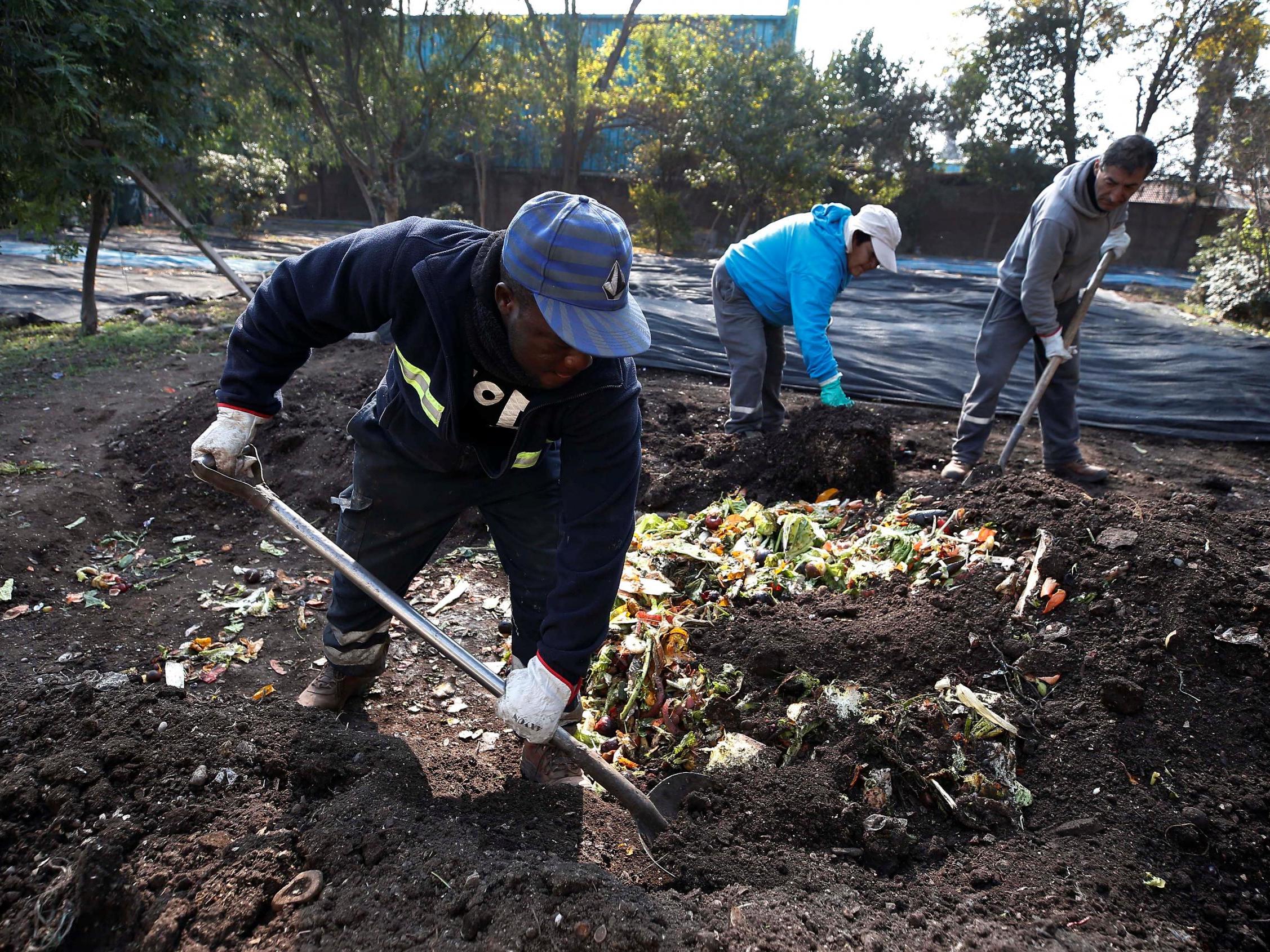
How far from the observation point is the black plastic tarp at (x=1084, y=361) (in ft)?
21.6

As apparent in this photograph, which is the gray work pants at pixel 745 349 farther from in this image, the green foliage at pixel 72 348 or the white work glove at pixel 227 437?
the green foliage at pixel 72 348

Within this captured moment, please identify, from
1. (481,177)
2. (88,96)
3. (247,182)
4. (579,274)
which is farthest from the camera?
(481,177)

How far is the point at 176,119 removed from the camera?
6.66 metres

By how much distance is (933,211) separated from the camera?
2033 centimetres

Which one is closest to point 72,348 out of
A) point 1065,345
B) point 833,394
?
point 833,394

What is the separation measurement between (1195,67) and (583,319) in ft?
68.9

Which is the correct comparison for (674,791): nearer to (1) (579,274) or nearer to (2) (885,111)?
(1) (579,274)

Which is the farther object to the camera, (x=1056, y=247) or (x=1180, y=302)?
(x=1180, y=302)

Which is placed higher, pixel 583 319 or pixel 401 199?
pixel 401 199

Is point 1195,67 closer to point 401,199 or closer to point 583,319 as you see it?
point 401,199

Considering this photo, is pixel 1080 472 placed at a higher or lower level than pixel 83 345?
lower

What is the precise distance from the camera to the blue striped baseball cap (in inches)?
65.6

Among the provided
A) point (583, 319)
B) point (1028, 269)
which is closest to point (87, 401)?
point (583, 319)

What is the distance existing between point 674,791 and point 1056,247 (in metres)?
3.73
